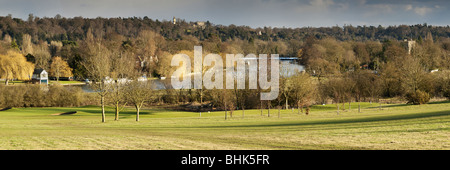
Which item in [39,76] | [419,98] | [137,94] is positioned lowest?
[419,98]

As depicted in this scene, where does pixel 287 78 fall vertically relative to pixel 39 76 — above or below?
below

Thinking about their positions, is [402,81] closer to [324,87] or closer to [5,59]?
[324,87]

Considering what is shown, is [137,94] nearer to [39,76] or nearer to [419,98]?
[419,98]

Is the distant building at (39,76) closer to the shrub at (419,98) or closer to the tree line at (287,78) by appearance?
the tree line at (287,78)

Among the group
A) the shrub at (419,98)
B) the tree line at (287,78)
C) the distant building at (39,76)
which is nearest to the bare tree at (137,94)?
the tree line at (287,78)

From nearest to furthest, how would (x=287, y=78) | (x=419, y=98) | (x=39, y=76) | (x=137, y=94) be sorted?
(x=137, y=94) → (x=419, y=98) → (x=287, y=78) → (x=39, y=76)

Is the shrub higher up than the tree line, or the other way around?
the tree line

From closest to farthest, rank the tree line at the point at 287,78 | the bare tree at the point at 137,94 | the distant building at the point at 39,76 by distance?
1. the bare tree at the point at 137,94
2. the tree line at the point at 287,78
3. the distant building at the point at 39,76

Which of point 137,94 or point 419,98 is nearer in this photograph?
point 137,94

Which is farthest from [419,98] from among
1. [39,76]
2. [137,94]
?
[39,76]

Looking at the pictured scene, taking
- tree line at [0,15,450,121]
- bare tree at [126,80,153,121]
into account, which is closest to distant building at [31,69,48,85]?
tree line at [0,15,450,121]

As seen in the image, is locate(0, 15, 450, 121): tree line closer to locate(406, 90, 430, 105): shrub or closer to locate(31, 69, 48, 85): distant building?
locate(406, 90, 430, 105): shrub
